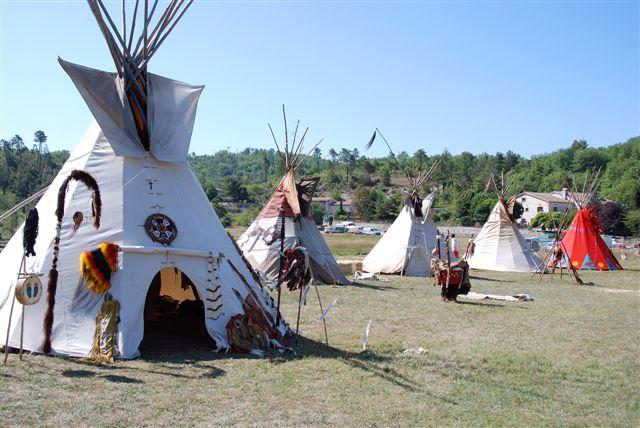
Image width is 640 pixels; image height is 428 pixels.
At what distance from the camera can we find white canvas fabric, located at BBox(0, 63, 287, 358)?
29.8 feet

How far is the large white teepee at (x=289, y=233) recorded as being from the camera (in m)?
19.8

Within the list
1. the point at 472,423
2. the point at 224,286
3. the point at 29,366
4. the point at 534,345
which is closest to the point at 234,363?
the point at 224,286

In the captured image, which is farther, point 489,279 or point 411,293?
point 489,279

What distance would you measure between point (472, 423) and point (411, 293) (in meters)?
11.8

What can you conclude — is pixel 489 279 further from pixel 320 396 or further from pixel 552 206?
pixel 552 206

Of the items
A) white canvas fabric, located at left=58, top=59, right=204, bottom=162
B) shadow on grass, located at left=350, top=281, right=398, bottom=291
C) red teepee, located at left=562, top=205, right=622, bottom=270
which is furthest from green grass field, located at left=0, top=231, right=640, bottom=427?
red teepee, located at left=562, top=205, right=622, bottom=270

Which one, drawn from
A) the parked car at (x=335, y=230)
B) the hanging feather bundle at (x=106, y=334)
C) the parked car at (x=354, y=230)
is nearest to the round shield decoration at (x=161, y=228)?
the hanging feather bundle at (x=106, y=334)

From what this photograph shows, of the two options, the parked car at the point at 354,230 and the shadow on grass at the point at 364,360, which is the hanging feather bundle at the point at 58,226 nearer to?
the shadow on grass at the point at 364,360

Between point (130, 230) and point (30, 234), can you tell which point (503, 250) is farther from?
point (30, 234)

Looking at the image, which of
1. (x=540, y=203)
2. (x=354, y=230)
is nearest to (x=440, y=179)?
(x=540, y=203)

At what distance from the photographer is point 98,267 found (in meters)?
9.12

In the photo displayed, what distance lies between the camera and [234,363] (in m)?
8.99

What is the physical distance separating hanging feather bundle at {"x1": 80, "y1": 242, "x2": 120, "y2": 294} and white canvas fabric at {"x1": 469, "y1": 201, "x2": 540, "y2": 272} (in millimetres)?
21629

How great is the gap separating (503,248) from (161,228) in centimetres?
2132
